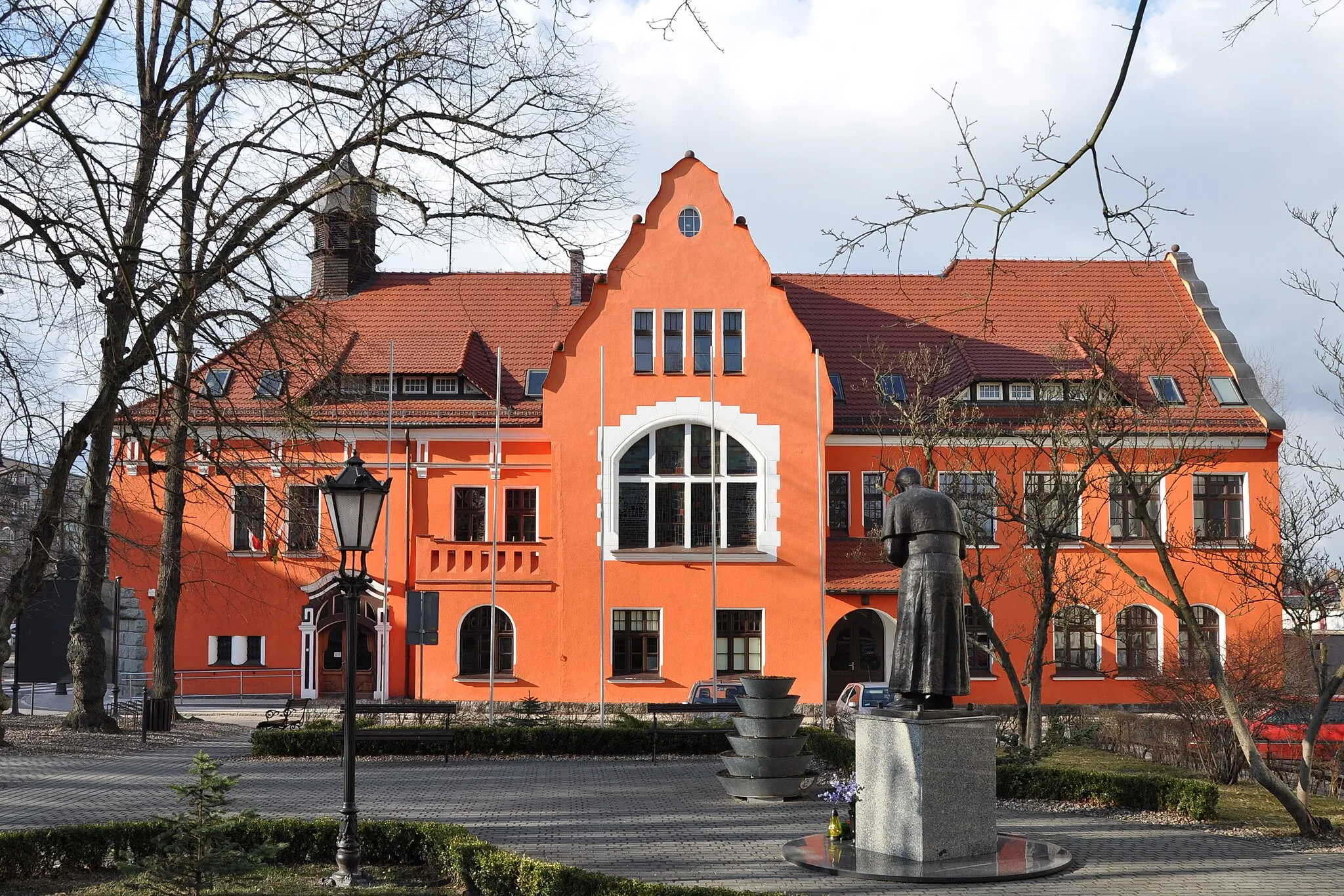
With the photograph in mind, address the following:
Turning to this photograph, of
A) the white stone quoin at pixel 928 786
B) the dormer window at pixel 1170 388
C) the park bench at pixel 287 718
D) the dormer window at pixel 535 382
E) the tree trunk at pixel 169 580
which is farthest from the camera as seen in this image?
the dormer window at pixel 535 382

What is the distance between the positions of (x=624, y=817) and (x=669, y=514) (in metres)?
17.3

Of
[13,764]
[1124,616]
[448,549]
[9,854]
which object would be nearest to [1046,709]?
[1124,616]

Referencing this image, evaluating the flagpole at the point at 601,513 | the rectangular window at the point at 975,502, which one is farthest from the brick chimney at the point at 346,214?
the flagpole at the point at 601,513

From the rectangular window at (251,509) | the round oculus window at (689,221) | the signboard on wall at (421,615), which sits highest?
the round oculus window at (689,221)

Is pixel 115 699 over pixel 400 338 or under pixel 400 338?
under

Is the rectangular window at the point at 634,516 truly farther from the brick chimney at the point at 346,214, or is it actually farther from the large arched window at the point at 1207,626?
the brick chimney at the point at 346,214

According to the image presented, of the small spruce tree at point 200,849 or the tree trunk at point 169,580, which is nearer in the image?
the small spruce tree at point 200,849

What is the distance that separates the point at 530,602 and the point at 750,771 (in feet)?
53.5

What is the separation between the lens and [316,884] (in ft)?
34.3

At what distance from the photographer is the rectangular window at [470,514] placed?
1298 inches

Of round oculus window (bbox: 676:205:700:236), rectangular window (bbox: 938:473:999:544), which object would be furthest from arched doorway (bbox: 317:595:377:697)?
rectangular window (bbox: 938:473:999:544)

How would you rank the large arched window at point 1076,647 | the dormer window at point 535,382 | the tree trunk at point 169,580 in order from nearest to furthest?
1. the tree trunk at point 169,580
2. the large arched window at point 1076,647
3. the dormer window at point 535,382

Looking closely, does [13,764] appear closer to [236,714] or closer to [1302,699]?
[236,714]

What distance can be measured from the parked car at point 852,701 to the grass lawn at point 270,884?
10935 millimetres
